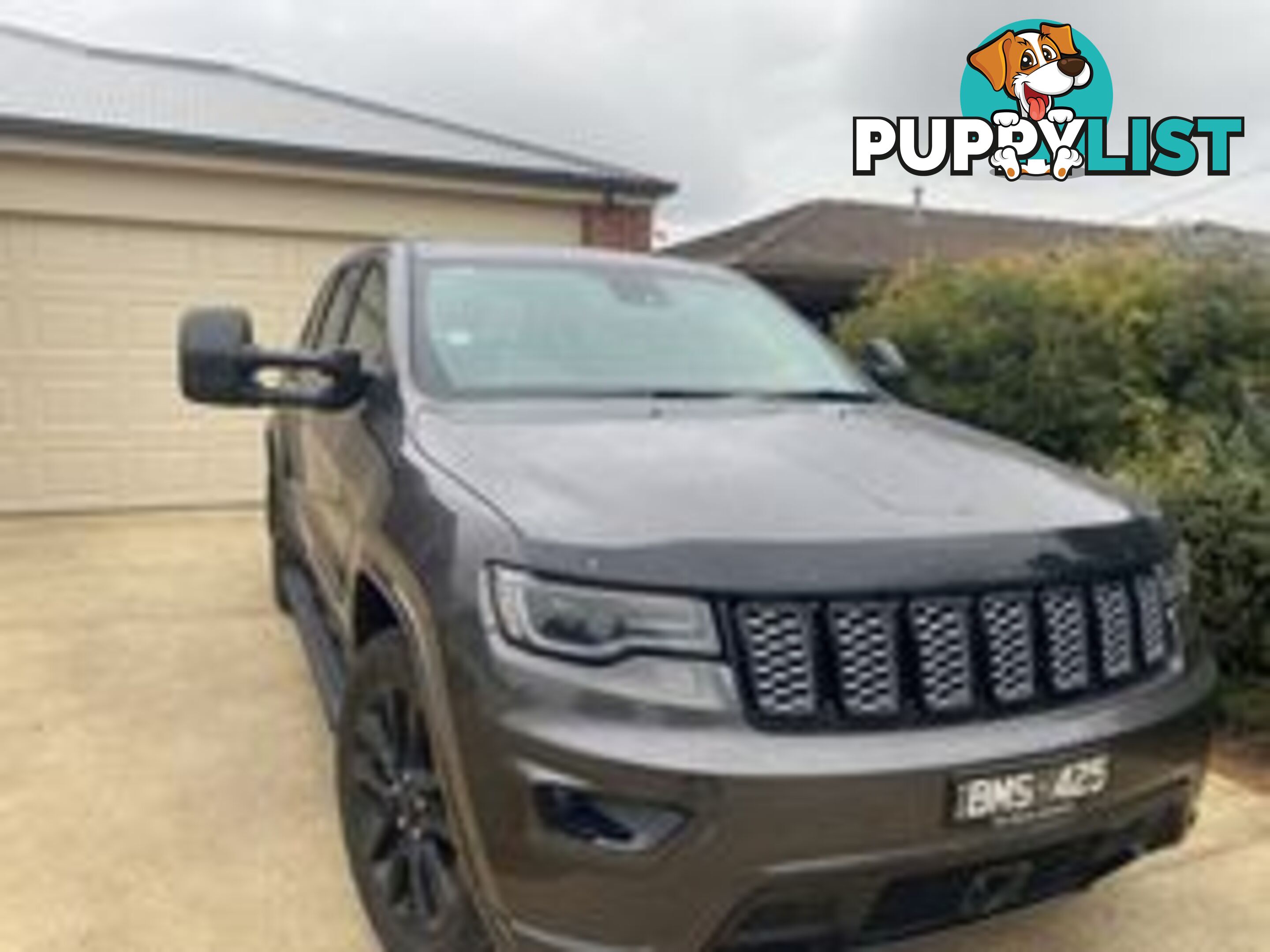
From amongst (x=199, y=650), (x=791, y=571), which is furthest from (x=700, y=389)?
(x=199, y=650)

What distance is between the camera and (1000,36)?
14.2 m

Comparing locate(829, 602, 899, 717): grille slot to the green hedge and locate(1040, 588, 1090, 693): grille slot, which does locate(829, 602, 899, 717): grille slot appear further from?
the green hedge

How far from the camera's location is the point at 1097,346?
8367 millimetres

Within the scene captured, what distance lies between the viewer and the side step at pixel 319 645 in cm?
404

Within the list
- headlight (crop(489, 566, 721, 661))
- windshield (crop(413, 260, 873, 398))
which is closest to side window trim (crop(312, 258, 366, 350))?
windshield (crop(413, 260, 873, 398))

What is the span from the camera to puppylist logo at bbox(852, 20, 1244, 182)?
13773 millimetres

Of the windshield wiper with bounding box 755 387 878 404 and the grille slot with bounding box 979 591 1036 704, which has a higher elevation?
the windshield wiper with bounding box 755 387 878 404

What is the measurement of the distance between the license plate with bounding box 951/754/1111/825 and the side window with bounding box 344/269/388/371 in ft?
6.68

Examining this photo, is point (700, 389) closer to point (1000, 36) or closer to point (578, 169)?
point (578, 169)

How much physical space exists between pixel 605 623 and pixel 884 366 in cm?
263

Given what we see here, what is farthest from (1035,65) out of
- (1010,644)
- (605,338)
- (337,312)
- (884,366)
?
(1010,644)

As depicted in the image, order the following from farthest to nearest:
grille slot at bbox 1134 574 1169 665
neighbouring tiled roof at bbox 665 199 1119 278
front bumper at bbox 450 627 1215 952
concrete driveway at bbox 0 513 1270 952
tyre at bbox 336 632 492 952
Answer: neighbouring tiled roof at bbox 665 199 1119 278
concrete driveway at bbox 0 513 1270 952
grille slot at bbox 1134 574 1169 665
tyre at bbox 336 632 492 952
front bumper at bbox 450 627 1215 952

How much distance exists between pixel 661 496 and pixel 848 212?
1942 cm

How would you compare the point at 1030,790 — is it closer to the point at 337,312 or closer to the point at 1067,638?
the point at 1067,638
